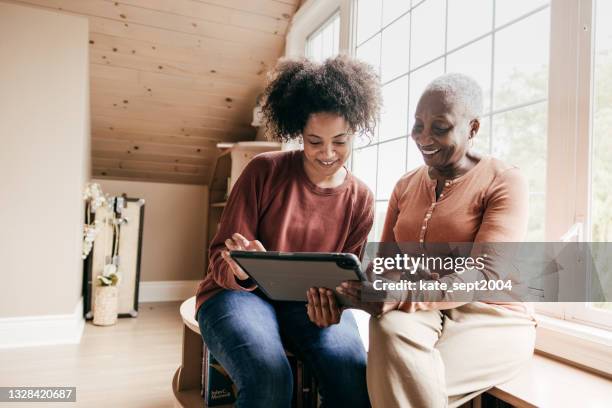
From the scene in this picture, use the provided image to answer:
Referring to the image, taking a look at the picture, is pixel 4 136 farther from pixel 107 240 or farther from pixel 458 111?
pixel 458 111

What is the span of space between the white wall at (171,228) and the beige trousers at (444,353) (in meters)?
3.45

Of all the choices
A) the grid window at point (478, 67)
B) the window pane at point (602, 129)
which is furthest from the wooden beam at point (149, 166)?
the window pane at point (602, 129)

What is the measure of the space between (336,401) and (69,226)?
2.30 metres

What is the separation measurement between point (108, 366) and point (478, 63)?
7.22 ft

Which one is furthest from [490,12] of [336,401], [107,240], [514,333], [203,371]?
[107,240]

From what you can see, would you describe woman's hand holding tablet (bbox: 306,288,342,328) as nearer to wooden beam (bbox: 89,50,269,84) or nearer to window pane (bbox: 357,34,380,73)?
window pane (bbox: 357,34,380,73)

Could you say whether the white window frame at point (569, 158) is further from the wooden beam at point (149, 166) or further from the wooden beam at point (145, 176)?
the wooden beam at point (145, 176)

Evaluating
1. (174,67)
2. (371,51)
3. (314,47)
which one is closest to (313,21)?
(314,47)

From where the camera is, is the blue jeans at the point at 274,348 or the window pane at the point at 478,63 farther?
the window pane at the point at 478,63

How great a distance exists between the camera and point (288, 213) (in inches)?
52.6

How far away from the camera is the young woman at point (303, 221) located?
1.17 meters

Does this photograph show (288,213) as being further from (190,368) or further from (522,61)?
(522,61)

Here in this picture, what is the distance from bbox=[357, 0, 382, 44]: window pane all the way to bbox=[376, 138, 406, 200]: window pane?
2.09 ft

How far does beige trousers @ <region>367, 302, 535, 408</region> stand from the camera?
93cm
